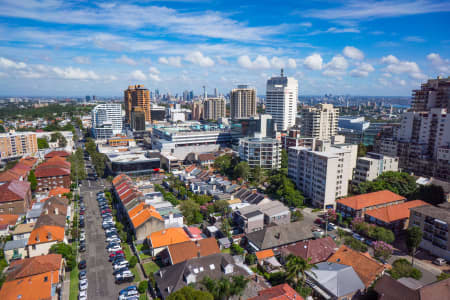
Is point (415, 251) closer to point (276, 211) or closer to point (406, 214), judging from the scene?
point (406, 214)

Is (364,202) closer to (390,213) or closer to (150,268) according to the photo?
(390,213)

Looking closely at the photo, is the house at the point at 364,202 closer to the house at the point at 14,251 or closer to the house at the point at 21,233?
the house at the point at 14,251

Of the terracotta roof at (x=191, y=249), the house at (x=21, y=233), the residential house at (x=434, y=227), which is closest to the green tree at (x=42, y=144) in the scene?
the house at (x=21, y=233)

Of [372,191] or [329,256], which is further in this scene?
[372,191]

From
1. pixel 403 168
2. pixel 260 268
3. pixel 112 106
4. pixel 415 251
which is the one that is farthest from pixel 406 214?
pixel 112 106

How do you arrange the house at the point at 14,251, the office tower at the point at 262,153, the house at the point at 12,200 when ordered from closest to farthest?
the house at the point at 14,251, the house at the point at 12,200, the office tower at the point at 262,153

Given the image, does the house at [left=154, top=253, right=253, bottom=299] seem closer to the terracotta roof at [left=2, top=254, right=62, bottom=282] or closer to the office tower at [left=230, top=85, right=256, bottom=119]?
the terracotta roof at [left=2, top=254, right=62, bottom=282]
